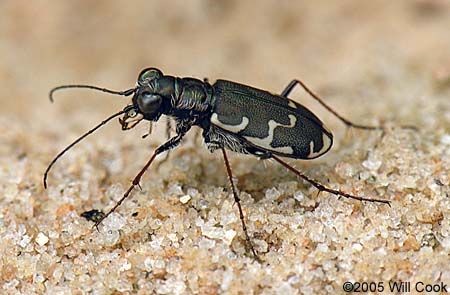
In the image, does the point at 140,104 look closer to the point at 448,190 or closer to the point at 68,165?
the point at 68,165

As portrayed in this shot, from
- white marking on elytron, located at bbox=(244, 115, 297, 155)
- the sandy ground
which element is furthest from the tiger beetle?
the sandy ground

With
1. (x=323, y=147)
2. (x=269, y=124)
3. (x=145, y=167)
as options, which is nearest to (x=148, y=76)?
(x=145, y=167)

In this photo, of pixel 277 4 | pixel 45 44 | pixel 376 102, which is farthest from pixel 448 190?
pixel 45 44

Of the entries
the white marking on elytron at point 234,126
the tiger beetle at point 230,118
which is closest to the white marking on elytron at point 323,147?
the tiger beetle at point 230,118

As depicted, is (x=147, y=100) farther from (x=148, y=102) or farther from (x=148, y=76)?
(x=148, y=76)

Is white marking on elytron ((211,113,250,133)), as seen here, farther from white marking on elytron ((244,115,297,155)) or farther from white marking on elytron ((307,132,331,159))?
white marking on elytron ((307,132,331,159))
